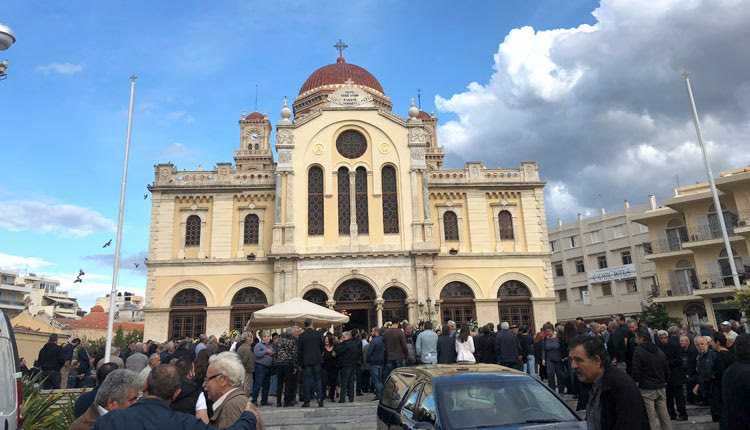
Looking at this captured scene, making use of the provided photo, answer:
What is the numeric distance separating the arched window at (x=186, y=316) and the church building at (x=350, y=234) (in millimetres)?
51

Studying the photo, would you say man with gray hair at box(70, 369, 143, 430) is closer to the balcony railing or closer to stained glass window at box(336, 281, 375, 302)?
stained glass window at box(336, 281, 375, 302)

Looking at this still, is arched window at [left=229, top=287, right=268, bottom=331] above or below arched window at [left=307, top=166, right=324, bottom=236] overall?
below

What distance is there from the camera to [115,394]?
403cm

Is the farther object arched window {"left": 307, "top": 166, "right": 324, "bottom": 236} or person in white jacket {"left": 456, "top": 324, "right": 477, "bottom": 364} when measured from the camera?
arched window {"left": 307, "top": 166, "right": 324, "bottom": 236}

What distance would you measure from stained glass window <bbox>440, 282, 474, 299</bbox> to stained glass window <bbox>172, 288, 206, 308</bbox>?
1252cm

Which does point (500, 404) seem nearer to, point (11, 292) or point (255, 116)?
point (255, 116)

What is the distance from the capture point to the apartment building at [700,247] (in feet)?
89.4

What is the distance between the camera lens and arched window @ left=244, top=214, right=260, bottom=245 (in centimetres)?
2642

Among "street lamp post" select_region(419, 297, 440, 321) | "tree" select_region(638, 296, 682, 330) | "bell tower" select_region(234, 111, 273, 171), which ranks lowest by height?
"tree" select_region(638, 296, 682, 330)

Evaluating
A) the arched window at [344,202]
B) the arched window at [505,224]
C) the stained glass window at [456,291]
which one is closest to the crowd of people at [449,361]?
the stained glass window at [456,291]

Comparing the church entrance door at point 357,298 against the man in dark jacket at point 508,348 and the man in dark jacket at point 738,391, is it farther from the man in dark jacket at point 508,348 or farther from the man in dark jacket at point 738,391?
the man in dark jacket at point 738,391

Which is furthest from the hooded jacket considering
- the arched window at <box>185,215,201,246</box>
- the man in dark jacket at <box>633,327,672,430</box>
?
the arched window at <box>185,215,201,246</box>

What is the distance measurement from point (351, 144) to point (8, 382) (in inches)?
892

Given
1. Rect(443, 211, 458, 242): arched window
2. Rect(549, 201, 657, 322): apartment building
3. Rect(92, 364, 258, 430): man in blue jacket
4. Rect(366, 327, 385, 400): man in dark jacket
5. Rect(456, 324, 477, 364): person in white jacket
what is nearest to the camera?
Rect(92, 364, 258, 430): man in blue jacket
